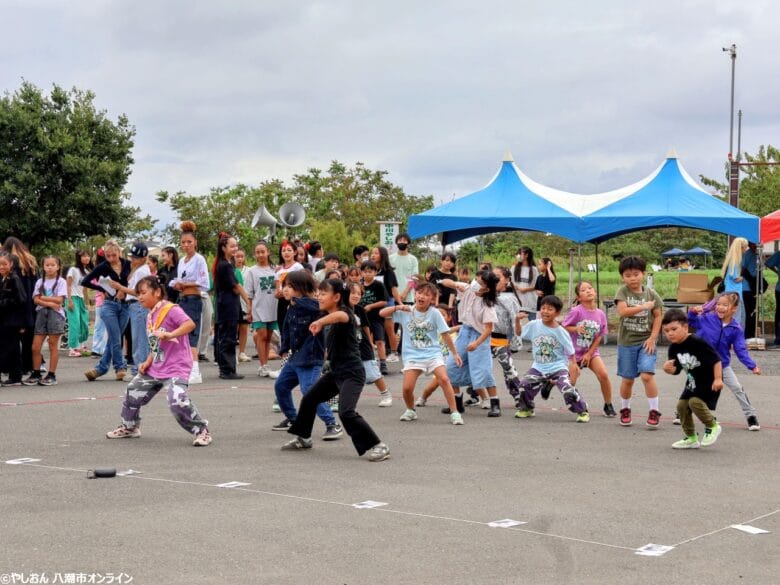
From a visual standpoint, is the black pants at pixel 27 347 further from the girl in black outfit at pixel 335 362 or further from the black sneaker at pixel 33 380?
the girl in black outfit at pixel 335 362

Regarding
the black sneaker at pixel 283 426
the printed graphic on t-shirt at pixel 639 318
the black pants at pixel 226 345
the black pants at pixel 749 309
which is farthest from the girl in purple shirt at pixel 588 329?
the black pants at pixel 749 309

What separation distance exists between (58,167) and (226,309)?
23847 millimetres

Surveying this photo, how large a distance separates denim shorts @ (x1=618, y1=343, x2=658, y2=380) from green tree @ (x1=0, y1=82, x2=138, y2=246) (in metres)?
27.6

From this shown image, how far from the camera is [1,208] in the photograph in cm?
3525

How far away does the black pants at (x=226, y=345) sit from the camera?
1452cm

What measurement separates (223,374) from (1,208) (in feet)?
76.5

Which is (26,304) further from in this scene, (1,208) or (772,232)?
(1,208)

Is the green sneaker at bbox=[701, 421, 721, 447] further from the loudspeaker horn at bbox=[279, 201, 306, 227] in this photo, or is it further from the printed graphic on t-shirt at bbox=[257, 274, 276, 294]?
the loudspeaker horn at bbox=[279, 201, 306, 227]

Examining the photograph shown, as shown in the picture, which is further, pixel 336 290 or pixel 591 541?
pixel 336 290

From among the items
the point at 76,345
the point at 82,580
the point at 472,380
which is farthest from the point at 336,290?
the point at 76,345

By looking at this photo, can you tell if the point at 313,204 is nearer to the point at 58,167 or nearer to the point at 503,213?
the point at 58,167

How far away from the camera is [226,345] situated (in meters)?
14.5

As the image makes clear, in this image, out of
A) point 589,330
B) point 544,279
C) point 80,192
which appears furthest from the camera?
point 80,192

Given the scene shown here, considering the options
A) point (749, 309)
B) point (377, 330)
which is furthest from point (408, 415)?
point (749, 309)
